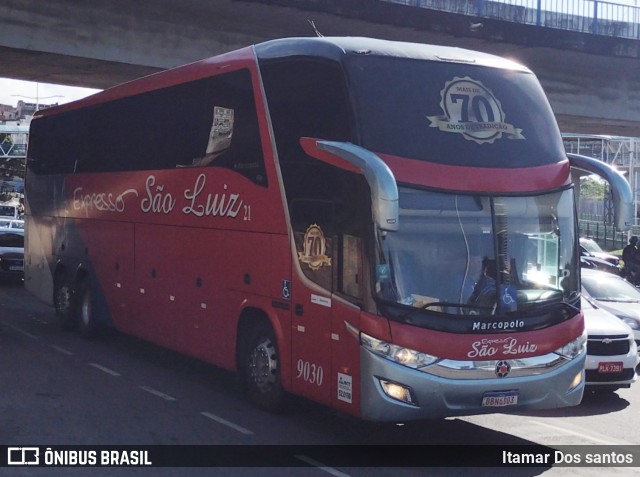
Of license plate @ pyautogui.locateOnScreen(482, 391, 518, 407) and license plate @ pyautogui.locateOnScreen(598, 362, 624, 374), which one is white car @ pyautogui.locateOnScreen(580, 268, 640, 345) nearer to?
license plate @ pyautogui.locateOnScreen(598, 362, 624, 374)

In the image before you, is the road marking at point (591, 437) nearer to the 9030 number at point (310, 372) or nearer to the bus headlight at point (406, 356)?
the bus headlight at point (406, 356)

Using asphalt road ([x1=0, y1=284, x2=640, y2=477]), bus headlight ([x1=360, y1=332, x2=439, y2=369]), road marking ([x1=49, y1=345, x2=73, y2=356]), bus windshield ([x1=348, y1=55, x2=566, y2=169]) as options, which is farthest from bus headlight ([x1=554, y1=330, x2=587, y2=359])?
road marking ([x1=49, y1=345, x2=73, y2=356])

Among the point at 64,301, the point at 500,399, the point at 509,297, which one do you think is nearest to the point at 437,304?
the point at 509,297

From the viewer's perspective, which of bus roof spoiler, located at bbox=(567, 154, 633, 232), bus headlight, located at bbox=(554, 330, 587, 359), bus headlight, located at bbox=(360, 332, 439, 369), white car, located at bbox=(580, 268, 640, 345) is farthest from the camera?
white car, located at bbox=(580, 268, 640, 345)

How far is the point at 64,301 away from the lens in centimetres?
1742

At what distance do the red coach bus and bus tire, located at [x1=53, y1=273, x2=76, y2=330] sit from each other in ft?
18.4

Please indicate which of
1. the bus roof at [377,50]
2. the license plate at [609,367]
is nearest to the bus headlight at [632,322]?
the license plate at [609,367]

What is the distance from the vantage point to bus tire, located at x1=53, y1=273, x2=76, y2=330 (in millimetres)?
17188

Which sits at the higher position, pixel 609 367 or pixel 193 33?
pixel 193 33

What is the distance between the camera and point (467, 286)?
29.4ft

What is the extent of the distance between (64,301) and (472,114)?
1027cm

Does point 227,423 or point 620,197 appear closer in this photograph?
point 620,197

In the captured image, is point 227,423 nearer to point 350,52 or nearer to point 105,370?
point 105,370

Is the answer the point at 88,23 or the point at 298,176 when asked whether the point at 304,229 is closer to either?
the point at 298,176
